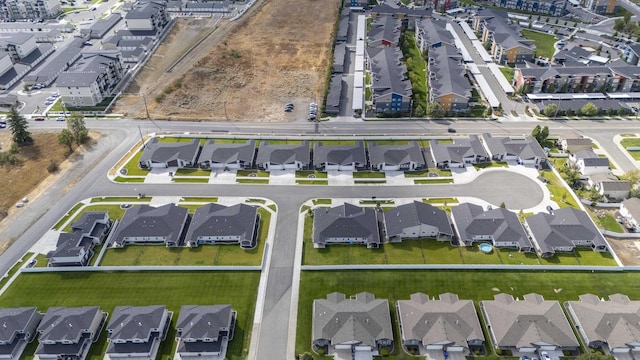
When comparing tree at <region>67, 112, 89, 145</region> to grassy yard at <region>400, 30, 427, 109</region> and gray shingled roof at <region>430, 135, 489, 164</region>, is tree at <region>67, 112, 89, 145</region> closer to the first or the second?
gray shingled roof at <region>430, 135, 489, 164</region>

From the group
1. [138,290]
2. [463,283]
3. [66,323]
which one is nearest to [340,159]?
[463,283]

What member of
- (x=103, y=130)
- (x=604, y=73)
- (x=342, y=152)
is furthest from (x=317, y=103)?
(x=604, y=73)

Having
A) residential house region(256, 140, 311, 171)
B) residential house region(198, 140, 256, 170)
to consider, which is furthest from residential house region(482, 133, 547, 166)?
residential house region(198, 140, 256, 170)

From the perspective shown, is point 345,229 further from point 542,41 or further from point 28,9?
point 28,9

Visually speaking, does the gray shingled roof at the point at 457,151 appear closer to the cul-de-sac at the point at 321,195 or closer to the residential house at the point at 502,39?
the cul-de-sac at the point at 321,195

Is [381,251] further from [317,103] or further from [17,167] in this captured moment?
Answer: [17,167]
